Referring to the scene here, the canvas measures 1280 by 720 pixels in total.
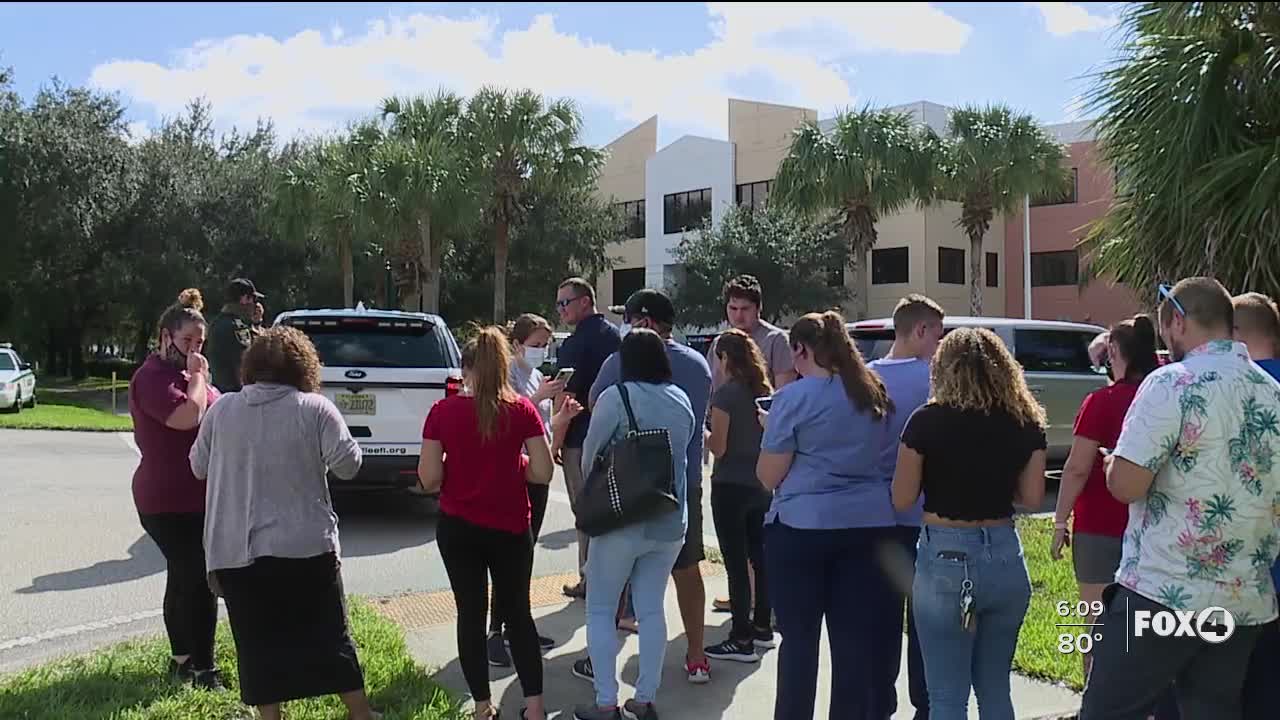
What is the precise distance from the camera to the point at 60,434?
1848cm

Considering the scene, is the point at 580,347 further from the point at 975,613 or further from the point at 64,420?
the point at 64,420

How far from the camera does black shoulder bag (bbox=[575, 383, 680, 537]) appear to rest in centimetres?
428

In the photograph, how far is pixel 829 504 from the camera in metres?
4.03

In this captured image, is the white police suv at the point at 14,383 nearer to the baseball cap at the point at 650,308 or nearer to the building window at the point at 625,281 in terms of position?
the baseball cap at the point at 650,308

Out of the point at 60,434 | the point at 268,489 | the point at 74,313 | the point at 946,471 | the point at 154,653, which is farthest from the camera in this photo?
the point at 74,313

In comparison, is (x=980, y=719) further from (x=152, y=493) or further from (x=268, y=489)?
(x=152, y=493)

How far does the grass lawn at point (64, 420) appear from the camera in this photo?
19.4 metres

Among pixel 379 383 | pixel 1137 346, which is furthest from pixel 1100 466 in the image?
pixel 379 383

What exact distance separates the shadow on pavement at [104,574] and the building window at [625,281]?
37.6 metres

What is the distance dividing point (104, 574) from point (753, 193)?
35048mm

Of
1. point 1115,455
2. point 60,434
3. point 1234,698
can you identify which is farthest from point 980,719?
point 60,434

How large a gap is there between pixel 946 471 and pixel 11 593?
6.19 m

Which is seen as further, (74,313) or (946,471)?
(74,313)

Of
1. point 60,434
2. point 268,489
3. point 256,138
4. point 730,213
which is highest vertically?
point 256,138
